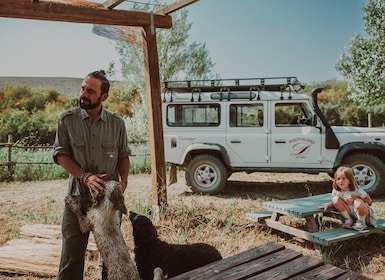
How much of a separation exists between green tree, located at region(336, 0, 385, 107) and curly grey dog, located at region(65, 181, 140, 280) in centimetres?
1632

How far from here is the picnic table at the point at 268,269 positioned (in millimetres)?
2176

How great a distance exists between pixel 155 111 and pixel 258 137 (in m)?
3.28

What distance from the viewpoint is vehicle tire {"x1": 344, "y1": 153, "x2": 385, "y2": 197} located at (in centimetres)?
709

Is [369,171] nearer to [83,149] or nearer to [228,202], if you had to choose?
[228,202]

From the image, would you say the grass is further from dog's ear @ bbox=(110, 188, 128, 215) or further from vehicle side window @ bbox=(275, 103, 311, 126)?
dog's ear @ bbox=(110, 188, 128, 215)

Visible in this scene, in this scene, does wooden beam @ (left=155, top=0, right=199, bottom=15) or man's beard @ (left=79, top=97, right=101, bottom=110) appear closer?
man's beard @ (left=79, top=97, right=101, bottom=110)

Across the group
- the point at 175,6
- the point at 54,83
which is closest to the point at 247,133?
the point at 175,6

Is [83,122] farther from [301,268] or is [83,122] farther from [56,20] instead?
[56,20]

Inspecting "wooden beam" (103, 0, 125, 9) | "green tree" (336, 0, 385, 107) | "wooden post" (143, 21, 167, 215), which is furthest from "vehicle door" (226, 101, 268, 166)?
"green tree" (336, 0, 385, 107)

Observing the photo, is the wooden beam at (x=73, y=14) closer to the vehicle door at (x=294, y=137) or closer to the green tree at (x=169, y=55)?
the vehicle door at (x=294, y=137)

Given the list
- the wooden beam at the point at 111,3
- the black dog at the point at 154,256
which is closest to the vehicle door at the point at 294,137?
the wooden beam at the point at 111,3

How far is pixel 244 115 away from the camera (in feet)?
26.3

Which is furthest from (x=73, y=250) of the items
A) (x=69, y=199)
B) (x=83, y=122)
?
(x=83, y=122)

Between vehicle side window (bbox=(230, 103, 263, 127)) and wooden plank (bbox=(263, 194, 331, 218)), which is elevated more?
vehicle side window (bbox=(230, 103, 263, 127))
